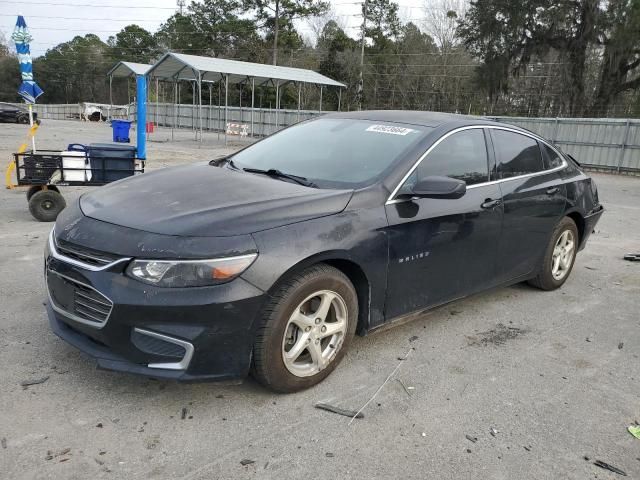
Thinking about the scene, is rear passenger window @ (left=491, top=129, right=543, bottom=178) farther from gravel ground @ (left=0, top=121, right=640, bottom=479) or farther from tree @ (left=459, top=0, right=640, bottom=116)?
tree @ (left=459, top=0, right=640, bottom=116)

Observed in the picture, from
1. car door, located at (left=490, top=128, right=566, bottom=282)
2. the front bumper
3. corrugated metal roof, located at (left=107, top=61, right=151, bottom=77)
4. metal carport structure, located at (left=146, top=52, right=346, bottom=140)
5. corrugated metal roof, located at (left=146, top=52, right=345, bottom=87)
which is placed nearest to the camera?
the front bumper

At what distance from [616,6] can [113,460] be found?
3176 centimetres

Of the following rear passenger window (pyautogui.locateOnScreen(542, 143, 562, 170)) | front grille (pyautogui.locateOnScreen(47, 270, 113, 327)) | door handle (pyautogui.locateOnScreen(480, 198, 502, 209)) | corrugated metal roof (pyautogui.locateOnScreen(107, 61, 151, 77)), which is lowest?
front grille (pyautogui.locateOnScreen(47, 270, 113, 327))

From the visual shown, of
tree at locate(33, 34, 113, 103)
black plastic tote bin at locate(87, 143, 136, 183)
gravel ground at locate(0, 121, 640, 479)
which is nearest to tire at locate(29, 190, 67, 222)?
black plastic tote bin at locate(87, 143, 136, 183)

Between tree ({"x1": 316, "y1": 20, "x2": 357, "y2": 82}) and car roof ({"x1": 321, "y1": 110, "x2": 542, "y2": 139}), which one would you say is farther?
tree ({"x1": 316, "y1": 20, "x2": 357, "y2": 82})

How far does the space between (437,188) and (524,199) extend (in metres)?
1.41

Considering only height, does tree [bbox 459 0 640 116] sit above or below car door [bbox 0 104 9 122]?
above

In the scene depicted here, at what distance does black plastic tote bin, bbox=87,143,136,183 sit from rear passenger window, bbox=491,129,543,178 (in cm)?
509

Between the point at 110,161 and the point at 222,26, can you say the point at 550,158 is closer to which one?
the point at 110,161

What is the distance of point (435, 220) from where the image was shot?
365 cm

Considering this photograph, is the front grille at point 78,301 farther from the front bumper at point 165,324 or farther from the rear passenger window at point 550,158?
the rear passenger window at point 550,158

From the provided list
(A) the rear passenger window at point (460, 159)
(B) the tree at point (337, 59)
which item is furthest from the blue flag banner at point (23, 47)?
(B) the tree at point (337, 59)

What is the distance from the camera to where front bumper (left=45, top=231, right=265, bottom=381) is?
264cm

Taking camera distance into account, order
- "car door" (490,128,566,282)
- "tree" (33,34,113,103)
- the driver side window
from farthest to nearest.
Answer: "tree" (33,34,113,103), "car door" (490,128,566,282), the driver side window
